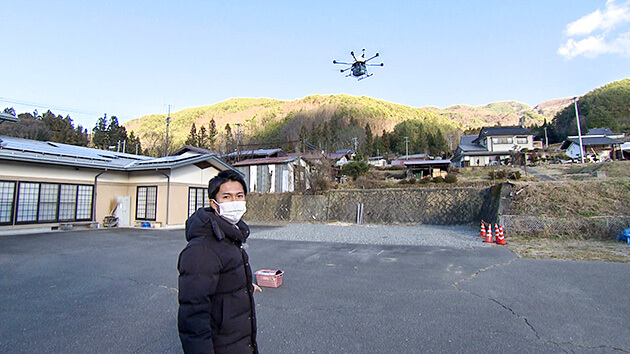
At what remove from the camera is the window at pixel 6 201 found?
10.1 metres

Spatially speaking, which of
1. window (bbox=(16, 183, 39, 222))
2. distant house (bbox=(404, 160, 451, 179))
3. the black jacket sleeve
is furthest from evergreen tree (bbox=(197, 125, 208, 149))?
the black jacket sleeve

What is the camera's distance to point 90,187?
1258 centimetres

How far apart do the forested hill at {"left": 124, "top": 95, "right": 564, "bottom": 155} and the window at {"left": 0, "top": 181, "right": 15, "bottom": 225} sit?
38.6 m

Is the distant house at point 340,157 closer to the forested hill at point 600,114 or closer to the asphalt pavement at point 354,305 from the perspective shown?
the asphalt pavement at point 354,305

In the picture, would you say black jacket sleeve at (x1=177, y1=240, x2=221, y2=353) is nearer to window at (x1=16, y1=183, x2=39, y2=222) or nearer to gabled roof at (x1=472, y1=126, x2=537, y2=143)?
window at (x1=16, y1=183, x2=39, y2=222)

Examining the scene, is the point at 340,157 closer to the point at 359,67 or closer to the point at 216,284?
the point at 359,67

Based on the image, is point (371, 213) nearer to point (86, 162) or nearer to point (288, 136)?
point (86, 162)

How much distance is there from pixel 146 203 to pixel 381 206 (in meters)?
12.2

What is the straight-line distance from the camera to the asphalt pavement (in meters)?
2.80

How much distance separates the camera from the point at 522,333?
3.00m

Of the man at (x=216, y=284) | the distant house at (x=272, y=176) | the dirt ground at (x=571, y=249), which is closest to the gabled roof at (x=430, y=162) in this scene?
the distant house at (x=272, y=176)

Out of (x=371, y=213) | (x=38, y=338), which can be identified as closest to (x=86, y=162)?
(x=38, y=338)

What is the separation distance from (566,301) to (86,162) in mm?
15311

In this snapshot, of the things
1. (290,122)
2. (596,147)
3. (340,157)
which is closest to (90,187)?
(340,157)
